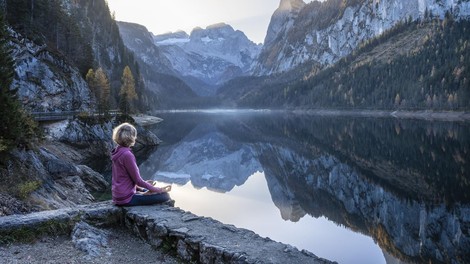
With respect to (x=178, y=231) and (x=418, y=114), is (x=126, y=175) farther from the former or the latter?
(x=418, y=114)

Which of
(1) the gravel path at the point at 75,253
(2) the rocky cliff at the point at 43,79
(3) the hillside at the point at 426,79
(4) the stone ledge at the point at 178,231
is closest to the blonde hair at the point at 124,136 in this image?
(4) the stone ledge at the point at 178,231

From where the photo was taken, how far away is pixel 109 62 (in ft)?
441

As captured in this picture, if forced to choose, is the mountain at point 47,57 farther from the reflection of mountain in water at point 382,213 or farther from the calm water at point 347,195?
the reflection of mountain in water at point 382,213

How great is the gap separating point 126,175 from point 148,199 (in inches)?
42.3

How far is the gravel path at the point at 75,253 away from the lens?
350 inches

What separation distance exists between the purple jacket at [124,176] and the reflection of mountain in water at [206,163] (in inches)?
892

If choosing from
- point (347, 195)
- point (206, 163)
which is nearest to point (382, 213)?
point (347, 195)

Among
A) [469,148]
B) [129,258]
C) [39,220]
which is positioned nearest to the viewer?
[129,258]

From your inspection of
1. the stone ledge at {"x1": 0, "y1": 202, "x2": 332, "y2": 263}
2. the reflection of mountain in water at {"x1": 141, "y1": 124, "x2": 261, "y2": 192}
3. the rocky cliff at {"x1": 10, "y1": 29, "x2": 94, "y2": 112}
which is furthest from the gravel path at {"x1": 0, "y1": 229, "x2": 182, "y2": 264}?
the rocky cliff at {"x1": 10, "y1": 29, "x2": 94, "y2": 112}

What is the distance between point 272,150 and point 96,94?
1362 inches

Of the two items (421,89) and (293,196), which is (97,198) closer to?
(293,196)

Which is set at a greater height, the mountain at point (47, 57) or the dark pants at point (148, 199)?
the mountain at point (47, 57)

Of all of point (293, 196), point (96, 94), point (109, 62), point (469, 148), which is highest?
point (109, 62)

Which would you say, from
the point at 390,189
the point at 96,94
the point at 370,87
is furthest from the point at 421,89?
the point at 390,189
